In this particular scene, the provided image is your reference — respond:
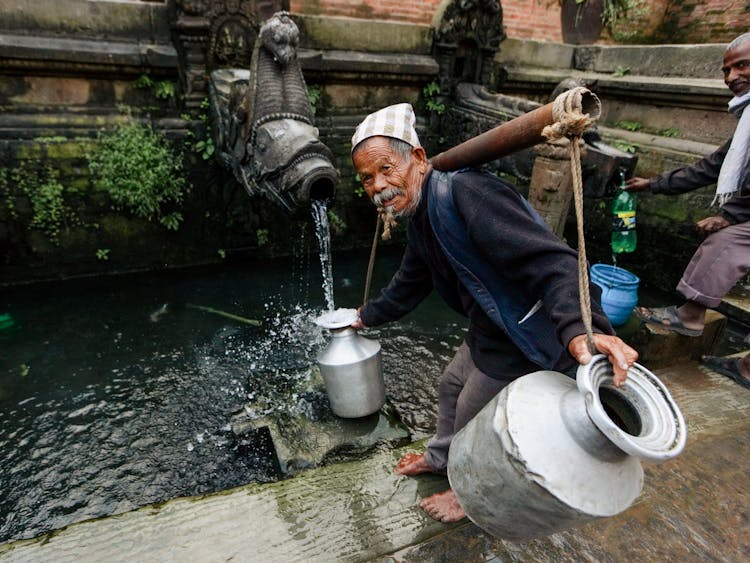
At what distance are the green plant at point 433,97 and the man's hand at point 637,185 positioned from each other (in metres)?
3.48

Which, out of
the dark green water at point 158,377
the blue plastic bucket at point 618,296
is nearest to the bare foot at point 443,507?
the dark green water at point 158,377

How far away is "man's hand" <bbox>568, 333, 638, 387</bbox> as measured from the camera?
1.17 m

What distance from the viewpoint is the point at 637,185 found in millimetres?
4121

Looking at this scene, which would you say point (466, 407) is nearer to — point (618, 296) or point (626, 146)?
point (618, 296)

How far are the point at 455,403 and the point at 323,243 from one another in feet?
14.4

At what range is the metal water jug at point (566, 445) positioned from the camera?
118 cm

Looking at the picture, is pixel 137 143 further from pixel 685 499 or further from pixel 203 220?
Result: pixel 685 499

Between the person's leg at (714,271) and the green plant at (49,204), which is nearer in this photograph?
the person's leg at (714,271)

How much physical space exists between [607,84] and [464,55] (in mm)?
2562

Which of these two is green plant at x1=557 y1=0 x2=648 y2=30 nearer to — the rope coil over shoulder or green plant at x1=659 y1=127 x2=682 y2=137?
green plant at x1=659 y1=127 x2=682 y2=137

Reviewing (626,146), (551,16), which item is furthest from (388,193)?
(551,16)

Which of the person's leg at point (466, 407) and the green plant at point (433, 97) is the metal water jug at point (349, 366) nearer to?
the person's leg at point (466, 407)

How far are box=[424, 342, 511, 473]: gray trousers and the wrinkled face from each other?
884 mm

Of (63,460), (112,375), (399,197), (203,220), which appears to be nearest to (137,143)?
(203,220)
